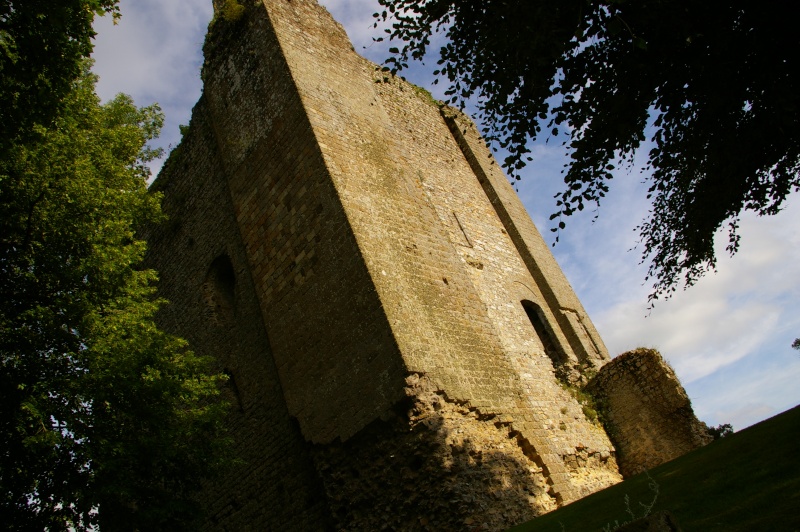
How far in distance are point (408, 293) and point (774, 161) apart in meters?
4.73

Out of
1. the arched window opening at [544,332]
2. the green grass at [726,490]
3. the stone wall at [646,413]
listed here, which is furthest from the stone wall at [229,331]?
the stone wall at [646,413]

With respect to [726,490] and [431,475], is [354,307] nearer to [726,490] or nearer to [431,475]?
[431,475]

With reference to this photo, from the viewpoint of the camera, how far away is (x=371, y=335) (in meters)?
6.89

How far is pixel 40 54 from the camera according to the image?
20.0 ft

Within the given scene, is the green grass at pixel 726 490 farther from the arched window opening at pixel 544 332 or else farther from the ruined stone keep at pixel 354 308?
the arched window opening at pixel 544 332

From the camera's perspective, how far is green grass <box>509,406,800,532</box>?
3600 mm

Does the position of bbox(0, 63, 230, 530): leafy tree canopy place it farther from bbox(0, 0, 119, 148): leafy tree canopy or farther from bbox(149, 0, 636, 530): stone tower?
bbox(149, 0, 636, 530): stone tower

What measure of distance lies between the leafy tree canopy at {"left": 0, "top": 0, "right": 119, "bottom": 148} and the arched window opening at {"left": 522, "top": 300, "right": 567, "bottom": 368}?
28.1ft

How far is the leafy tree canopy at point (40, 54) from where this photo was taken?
5780 millimetres

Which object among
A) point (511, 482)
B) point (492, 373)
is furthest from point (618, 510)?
point (492, 373)

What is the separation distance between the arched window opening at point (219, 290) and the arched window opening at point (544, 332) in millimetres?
5857

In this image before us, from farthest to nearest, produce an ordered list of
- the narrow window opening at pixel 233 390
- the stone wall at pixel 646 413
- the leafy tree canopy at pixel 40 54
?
the narrow window opening at pixel 233 390 → the stone wall at pixel 646 413 → the leafy tree canopy at pixel 40 54

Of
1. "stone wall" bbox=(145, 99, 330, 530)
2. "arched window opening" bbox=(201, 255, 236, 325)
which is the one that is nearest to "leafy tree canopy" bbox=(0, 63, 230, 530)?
"stone wall" bbox=(145, 99, 330, 530)

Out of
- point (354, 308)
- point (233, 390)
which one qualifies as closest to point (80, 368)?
point (233, 390)
